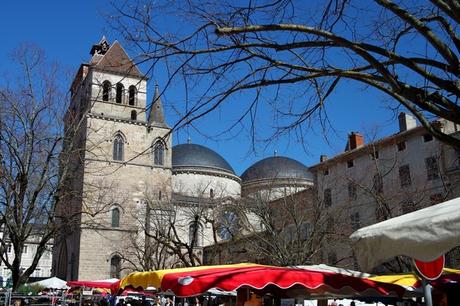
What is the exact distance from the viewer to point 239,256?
3822cm

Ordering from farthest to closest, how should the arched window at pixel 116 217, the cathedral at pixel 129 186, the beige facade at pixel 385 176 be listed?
1. the arched window at pixel 116 217
2. the cathedral at pixel 129 186
3. the beige facade at pixel 385 176

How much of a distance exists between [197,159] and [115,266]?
16.9 metres

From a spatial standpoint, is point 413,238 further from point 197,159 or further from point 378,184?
point 197,159

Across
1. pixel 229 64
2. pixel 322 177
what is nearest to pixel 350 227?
pixel 322 177

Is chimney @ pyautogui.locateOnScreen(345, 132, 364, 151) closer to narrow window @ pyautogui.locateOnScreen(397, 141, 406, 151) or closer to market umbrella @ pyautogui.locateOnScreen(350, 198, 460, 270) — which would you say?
narrow window @ pyautogui.locateOnScreen(397, 141, 406, 151)

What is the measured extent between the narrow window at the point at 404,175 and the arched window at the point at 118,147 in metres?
27.1

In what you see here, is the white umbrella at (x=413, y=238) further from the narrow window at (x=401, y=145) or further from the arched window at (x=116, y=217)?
the arched window at (x=116, y=217)

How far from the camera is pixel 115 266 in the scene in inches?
1788

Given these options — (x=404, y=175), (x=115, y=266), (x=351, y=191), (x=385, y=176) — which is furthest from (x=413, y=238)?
(x=115, y=266)

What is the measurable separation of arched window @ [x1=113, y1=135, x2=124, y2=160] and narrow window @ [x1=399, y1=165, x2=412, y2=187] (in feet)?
88.8

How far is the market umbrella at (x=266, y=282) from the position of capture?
7.13 metres

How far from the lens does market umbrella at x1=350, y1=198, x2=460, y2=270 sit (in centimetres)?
363

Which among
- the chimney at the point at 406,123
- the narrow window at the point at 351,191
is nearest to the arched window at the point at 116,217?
the narrow window at the point at 351,191

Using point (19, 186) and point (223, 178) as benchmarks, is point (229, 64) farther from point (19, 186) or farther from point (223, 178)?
point (223, 178)
